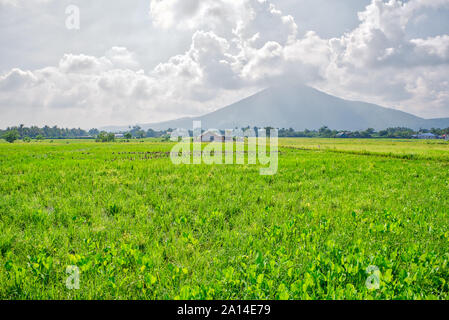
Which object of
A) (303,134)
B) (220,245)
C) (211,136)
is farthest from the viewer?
(303,134)

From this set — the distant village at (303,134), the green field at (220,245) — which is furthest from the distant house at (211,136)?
the green field at (220,245)

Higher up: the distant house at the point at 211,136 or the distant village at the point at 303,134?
the distant village at the point at 303,134

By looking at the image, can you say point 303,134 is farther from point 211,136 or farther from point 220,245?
point 220,245

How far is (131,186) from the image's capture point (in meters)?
9.33

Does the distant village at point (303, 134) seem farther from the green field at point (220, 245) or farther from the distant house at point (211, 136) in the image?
the green field at point (220, 245)

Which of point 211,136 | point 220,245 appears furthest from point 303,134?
point 220,245

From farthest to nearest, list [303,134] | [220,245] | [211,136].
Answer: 1. [303,134]
2. [211,136]
3. [220,245]

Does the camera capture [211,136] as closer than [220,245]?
No

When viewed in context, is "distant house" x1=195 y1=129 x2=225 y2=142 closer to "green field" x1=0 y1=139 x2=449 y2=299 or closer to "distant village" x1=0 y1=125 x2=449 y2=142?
"distant village" x1=0 y1=125 x2=449 y2=142

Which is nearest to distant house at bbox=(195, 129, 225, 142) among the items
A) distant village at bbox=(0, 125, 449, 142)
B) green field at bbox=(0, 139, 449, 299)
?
distant village at bbox=(0, 125, 449, 142)

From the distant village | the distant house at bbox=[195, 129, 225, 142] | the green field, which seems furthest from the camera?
the distant village
